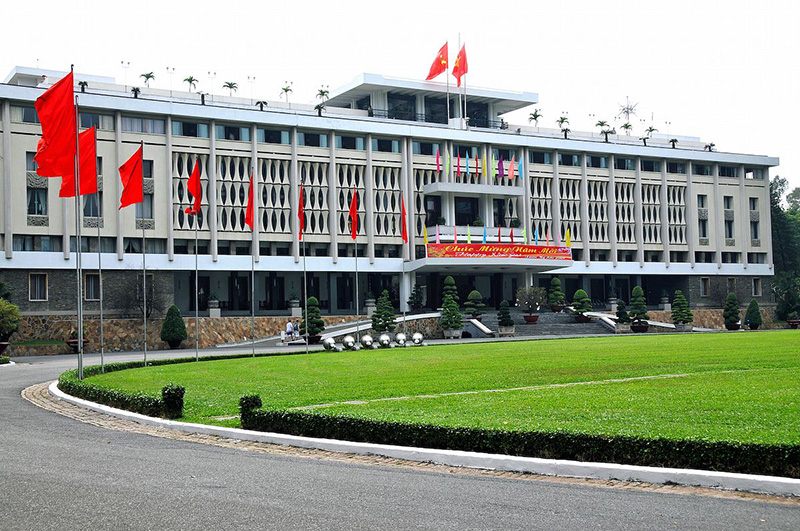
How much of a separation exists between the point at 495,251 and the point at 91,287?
2718 centimetres

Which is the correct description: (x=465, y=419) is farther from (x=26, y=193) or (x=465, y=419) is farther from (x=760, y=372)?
(x=26, y=193)

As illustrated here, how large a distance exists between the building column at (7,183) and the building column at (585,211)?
42.6 m

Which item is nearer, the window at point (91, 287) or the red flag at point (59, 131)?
the red flag at point (59, 131)

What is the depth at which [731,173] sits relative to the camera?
78625 mm

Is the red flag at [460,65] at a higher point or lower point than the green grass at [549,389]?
higher

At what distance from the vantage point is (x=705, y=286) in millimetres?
75375

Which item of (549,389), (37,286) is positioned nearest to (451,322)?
(37,286)

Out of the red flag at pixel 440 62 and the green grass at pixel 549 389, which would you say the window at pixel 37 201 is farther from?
the red flag at pixel 440 62

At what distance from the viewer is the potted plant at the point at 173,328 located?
5119 cm

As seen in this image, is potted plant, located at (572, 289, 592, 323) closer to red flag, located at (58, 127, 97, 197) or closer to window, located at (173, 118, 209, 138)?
window, located at (173, 118, 209, 138)

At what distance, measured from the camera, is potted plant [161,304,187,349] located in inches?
2015

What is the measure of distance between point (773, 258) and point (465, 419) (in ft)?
263

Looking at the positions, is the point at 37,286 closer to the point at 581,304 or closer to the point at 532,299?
the point at 532,299

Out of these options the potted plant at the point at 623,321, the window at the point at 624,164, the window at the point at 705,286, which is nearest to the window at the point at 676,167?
the window at the point at 624,164
